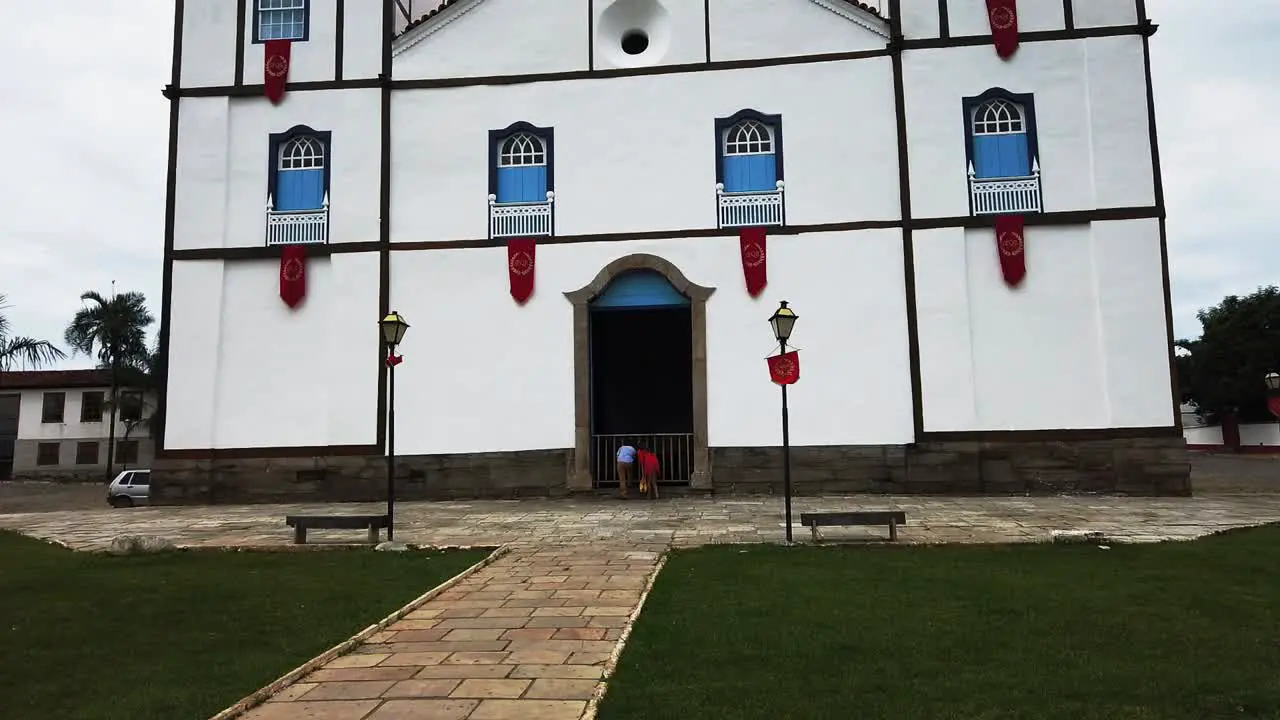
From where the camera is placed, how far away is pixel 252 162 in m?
17.6

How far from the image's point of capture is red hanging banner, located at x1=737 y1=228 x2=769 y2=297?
53.8 ft

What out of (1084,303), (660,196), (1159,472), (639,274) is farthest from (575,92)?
(1159,472)

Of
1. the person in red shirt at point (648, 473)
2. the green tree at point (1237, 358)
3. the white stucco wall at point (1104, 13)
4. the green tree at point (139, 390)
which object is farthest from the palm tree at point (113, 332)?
the green tree at point (1237, 358)

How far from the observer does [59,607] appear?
7172mm

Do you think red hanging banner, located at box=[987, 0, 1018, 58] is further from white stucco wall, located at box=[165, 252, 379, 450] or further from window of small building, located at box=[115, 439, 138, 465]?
window of small building, located at box=[115, 439, 138, 465]

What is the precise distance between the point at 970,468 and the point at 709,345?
5.21 meters

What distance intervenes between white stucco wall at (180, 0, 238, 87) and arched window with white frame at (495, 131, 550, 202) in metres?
5.86

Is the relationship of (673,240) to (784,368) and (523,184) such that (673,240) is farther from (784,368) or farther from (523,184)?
(784,368)

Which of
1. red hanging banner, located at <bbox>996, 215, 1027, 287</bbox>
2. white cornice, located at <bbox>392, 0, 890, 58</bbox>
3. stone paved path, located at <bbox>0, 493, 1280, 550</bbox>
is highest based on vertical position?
white cornice, located at <bbox>392, 0, 890, 58</bbox>

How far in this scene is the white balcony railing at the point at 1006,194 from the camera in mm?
16094

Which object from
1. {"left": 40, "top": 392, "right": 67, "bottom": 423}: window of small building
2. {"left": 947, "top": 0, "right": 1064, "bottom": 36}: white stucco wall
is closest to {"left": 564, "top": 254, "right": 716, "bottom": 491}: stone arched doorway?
{"left": 947, "top": 0, "right": 1064, "bottom": 36}: white stucco wall

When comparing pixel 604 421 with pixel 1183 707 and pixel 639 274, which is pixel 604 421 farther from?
pixel 1183 707

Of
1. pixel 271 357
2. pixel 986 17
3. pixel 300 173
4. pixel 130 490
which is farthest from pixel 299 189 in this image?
pixel 986 17

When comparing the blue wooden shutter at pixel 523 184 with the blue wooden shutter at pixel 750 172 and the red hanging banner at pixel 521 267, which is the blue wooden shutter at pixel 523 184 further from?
the blue wooden shutter at pixel 750 172
